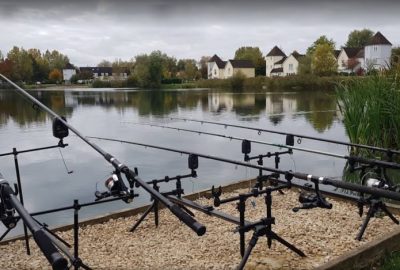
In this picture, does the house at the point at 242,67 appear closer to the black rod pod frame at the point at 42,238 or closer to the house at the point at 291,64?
the house at the point at 291,64

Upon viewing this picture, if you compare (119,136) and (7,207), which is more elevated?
(7,207)

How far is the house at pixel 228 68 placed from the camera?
79881 millimetres

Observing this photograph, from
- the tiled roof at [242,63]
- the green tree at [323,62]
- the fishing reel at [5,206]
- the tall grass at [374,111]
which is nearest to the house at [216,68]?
the tiled roof at [242,63]

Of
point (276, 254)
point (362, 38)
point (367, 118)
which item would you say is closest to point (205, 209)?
point (276, 254)

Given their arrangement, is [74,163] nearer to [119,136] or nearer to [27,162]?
[27,162]

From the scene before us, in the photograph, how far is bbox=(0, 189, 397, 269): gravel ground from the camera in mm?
4207

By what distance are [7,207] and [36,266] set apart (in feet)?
8.48

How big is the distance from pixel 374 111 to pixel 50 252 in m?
8.24

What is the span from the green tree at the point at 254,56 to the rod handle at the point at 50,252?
277 ft

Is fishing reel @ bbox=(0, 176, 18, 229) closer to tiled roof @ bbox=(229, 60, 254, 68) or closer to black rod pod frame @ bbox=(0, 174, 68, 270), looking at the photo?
black rod pod frame @ bbox=(0, 174, 68, 270)

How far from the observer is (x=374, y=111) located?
8.67 meters

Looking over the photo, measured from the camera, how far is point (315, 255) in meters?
4.25

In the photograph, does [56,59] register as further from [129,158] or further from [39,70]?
[129,158]

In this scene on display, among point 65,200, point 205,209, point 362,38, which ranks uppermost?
point 362,38
